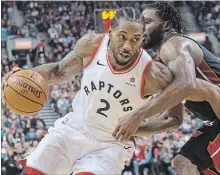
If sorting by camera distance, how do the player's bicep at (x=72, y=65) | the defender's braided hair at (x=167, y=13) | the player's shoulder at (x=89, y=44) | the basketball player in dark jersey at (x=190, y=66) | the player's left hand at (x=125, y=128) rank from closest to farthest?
the player's left hand at (x=125, y=128) → the player's shoulder at (x=89, y=44) → the basketball player in dark jersey at (x=190, y=66) → the player's bicep at (x=72, y=65) → the defender's braided hair at (x=167, y=13)

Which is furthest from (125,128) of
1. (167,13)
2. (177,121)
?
(167,13)

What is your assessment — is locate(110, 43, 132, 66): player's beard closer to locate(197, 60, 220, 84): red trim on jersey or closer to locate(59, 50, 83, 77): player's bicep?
locate(59, 50, 83, 77): player's bicep

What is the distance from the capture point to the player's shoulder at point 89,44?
3.73 meters

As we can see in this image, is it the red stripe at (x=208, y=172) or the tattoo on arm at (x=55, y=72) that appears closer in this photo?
the tattoo on arm at (x=55, y=72)

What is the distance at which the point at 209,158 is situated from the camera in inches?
170

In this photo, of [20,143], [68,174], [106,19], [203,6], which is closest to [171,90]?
[68,174]

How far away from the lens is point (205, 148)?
14.2 ft

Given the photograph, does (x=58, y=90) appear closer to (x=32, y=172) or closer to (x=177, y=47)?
(x=177, y=47)

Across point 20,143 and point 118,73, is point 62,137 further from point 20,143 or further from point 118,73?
point 20,143

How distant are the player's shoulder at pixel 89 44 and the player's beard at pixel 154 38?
2.51ft

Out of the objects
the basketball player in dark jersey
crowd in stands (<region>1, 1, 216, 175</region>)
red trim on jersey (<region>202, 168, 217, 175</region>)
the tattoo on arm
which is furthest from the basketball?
crowd in stands (<region>1, 1, 216, 175</region>)

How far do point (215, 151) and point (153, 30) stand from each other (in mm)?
1221

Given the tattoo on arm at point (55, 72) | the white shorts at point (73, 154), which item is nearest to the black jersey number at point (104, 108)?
the white shorts at point (73, 154)

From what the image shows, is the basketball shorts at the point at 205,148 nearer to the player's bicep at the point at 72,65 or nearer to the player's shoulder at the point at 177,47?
the player's shoulder at the point at 177,47
